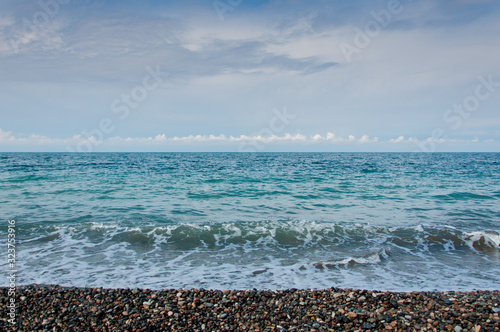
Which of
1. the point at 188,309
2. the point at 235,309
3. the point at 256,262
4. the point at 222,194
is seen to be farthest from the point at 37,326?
the point at 222,194

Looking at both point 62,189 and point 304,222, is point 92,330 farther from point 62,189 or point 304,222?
point 62,189

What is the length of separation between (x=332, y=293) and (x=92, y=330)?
4256mm

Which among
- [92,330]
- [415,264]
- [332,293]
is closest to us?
[92,330]

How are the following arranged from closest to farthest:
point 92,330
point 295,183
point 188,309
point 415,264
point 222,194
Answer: point 92,330
point 188,309
point 415,264
point 222,194
point 295,183

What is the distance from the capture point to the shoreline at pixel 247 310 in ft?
15.7

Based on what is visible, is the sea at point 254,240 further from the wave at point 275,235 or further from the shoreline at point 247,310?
the shoreline at point 247,310

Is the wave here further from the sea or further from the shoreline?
the shoreline

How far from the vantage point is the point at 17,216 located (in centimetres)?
1299

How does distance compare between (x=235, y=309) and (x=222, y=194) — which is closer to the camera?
(x=235, y=309)

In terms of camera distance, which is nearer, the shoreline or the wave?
the shoreline

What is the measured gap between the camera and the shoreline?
478 centimetres

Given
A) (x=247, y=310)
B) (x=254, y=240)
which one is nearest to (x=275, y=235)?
(x=254, y=240)

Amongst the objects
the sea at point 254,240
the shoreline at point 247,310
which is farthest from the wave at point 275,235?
the shoreline at point 247,310

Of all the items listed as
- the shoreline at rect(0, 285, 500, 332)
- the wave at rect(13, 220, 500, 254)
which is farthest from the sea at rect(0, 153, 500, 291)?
the shoreline at rect(0, 285, 500, 332)
